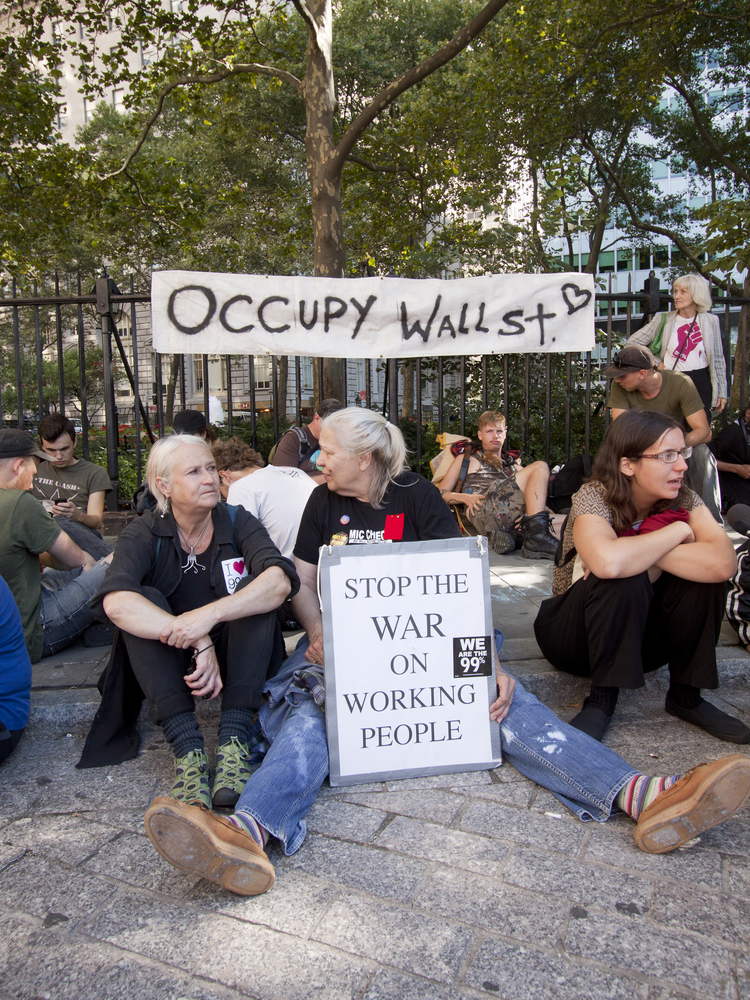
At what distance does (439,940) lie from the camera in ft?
6.00

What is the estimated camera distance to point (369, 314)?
573 centimetres

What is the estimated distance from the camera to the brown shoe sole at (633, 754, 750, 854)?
Result: 6.80 ft

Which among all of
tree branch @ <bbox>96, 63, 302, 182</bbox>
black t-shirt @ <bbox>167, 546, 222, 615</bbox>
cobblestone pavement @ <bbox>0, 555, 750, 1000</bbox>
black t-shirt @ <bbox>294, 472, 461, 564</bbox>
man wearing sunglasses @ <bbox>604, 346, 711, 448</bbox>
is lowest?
cobblestone pavement @ <bbox>0, 555, 750, 1000</bbox>

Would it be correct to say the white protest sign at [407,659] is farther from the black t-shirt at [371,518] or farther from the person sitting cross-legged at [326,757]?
the black t-shirt at [371,518]

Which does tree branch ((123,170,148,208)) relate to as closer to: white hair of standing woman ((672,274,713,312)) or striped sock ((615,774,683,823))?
white hair of standing woman ((672,274,713,312))

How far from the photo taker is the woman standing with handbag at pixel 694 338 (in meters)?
5.90

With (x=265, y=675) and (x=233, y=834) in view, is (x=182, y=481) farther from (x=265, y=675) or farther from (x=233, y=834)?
(x=233, y=834)

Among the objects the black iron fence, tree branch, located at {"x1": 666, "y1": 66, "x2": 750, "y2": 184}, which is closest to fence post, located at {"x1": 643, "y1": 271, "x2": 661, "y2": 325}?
the black iron fence

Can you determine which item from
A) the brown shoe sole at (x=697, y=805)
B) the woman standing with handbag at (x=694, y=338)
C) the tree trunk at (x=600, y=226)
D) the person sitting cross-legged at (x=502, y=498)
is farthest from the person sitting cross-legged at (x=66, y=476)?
the tree trunk at (x=600, y=226)

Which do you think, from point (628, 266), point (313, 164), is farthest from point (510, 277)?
point (628, 266)

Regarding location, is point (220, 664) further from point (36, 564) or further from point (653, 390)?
point (653, 390)

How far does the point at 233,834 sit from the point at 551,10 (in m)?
12.7

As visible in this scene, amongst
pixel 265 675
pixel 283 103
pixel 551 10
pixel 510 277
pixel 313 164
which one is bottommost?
pixel 265 675

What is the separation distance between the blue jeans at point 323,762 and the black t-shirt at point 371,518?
1.92 ft
